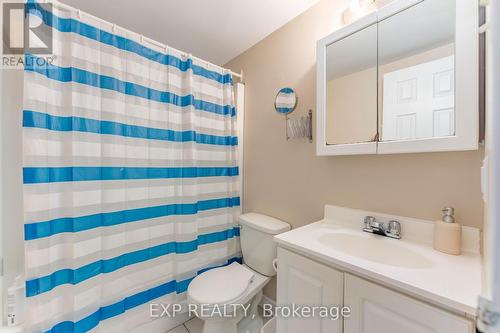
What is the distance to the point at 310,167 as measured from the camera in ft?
4.60

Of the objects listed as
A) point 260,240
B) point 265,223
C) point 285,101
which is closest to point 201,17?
point 285,101

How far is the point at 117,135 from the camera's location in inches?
48.0

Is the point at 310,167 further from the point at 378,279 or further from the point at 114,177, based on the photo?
the point at 114,177

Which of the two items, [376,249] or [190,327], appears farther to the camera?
[190,327]

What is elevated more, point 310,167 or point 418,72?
point 418,72

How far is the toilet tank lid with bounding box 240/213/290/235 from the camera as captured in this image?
1.43 m

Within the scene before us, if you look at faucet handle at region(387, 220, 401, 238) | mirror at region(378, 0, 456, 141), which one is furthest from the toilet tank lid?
mirror at region(378, 0, 456, 141)

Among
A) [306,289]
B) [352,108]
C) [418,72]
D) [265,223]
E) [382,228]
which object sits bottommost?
[306,289]

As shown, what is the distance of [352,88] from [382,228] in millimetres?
788

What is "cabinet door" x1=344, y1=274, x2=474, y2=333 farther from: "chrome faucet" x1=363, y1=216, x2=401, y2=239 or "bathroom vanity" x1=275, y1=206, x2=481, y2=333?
"chrome faucet" x1=363, y1=216, x2=401, y2=239

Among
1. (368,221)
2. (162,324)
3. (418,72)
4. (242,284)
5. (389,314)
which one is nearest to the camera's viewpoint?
(389,314)

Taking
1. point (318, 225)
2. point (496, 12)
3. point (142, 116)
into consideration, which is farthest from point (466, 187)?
point (142, 116)

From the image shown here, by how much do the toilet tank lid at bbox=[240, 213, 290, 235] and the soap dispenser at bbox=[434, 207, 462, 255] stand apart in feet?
2.67

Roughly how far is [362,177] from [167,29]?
1.79 m
